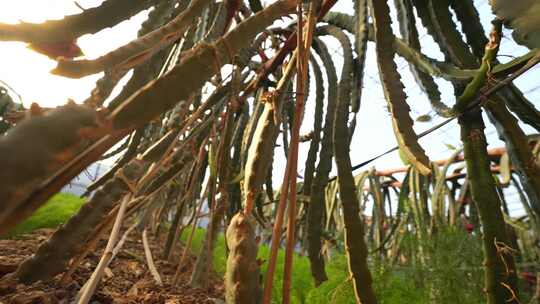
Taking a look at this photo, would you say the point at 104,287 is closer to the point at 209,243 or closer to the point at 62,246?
the point at 209,243

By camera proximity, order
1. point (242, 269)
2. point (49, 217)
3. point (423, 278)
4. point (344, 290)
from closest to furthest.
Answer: point (242, 269) < point (344, 290) < point (423, 278) < point (49, 217)

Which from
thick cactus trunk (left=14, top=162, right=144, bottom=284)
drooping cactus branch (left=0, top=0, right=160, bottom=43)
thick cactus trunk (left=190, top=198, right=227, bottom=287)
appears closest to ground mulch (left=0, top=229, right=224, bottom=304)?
thick cactus trunk (left=190, top=198, right=227, bottom=287)

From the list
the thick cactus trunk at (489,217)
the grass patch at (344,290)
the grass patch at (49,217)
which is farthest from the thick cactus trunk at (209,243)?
the grass patch at (49,217)

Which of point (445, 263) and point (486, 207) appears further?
point (445, 263)

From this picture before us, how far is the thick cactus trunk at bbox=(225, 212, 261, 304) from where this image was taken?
0.34 m

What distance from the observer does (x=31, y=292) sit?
572 millimetres

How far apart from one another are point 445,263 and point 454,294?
12 cm

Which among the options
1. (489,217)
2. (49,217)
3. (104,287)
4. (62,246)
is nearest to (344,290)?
(489,217)

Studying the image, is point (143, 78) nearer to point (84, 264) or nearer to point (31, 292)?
point (31, 292)

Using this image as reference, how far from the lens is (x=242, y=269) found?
34 cm

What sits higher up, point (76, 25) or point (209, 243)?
point (76, 25)

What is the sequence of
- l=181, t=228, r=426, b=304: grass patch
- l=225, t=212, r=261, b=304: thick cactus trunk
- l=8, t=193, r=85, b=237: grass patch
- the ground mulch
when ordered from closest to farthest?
l=225, t=212, r=261, b=304: thick cactus trunk
the ground mulch
l=181, t=228, r=426, b=304: grass patch
l=8, t=193, r=85, b=237: grass patch

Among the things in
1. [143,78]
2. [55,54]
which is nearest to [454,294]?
[143,78]

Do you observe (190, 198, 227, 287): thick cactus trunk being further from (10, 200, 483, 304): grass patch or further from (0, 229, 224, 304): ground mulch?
(10, 200, 483, 304): grass patch
